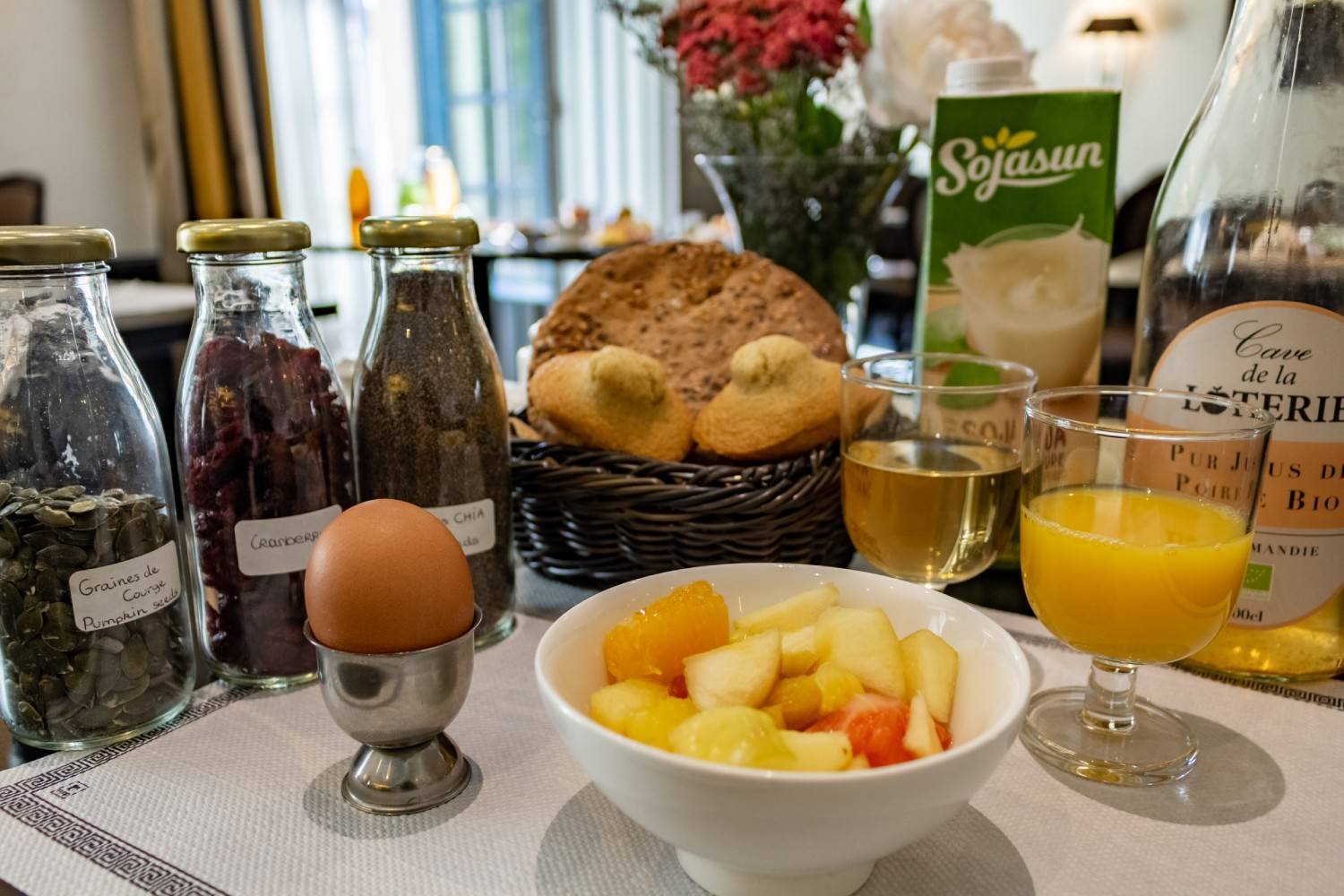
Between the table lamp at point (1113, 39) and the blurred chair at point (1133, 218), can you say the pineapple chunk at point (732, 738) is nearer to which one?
the blurred chair at point (1133, 218)

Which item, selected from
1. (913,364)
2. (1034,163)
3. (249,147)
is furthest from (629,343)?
(249,147)

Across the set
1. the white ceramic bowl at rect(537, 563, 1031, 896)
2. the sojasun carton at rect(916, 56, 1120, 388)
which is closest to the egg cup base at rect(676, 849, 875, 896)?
the white ceramic bowl at rect(537, 563, 1031, 896)

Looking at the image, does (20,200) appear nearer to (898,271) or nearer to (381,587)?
(381,587)

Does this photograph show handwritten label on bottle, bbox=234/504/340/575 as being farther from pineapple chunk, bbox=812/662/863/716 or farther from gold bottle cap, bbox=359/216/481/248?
pineapple chunk, bbox=812/662/863/716

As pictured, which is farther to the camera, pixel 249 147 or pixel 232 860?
pixel 249 147

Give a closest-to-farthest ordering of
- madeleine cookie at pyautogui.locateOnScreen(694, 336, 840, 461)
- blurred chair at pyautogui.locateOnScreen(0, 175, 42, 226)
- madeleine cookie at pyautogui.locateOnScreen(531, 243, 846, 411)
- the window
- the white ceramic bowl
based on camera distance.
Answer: the white ceramic bowl < madeleine cookie at pyautogui.locateOnScreen(694, 336, 840, 461) < madeleine cookie at pyautogui.locateOnScreen(531, 243, 846, 411) < blurred chair at pyautogui.locateOnScreen(0, 175, 42, 226) < the window

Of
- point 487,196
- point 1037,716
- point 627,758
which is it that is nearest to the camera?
point 627,758

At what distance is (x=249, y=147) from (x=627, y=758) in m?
4.42

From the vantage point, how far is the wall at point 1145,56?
15.7ft

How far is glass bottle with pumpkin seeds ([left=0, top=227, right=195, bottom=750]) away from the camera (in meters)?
0.61

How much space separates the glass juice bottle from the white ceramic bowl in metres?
0.32

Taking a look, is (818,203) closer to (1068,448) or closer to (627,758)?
(1068,448)

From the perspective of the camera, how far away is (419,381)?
0.75 m

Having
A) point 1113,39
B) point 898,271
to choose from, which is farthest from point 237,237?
point 1113,39
